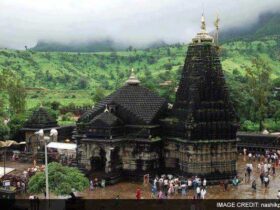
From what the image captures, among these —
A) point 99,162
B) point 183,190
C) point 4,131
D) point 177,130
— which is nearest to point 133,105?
point 177,130

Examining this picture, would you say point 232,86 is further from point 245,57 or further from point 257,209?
point 245,57

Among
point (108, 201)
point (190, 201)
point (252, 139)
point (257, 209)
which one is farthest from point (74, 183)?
point (252, 139)

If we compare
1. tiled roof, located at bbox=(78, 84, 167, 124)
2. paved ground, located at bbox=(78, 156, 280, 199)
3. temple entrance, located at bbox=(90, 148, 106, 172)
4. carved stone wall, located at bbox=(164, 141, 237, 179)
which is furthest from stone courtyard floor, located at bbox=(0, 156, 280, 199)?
tiled roof, located at bbox=(78, 84, 167, 124)

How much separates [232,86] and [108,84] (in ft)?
222

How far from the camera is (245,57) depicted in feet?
438

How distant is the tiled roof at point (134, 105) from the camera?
38.3 meters

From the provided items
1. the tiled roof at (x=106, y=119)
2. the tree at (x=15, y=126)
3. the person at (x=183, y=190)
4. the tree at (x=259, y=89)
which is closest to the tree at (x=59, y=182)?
the person at (x=183, y=190)

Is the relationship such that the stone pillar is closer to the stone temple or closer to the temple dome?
the stone temple

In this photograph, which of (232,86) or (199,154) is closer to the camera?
(199,154)

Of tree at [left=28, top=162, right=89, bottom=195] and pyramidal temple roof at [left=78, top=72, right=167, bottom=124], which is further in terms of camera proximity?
pyramidal temple roof at [left=78, top=72, right=167, bottom=124]

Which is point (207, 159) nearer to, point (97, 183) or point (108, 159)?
point (108, 159)

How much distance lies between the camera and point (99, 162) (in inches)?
1538

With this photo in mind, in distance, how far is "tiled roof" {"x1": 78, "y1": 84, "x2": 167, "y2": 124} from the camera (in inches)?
1508

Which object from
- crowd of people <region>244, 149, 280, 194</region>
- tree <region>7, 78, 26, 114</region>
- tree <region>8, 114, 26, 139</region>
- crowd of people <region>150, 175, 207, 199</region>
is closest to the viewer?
crowd of people <region>150, 175, 207, 199</region>
